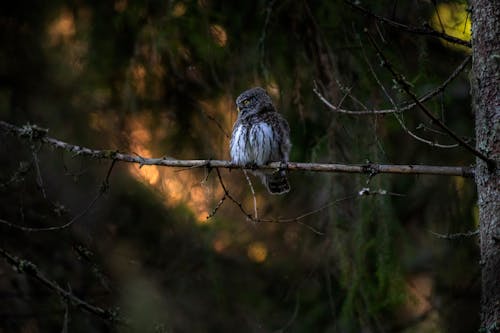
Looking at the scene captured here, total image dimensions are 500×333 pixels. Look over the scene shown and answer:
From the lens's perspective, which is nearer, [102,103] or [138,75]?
[138,75]

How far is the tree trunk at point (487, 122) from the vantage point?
2.86m

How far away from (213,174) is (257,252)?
1464 millimetres

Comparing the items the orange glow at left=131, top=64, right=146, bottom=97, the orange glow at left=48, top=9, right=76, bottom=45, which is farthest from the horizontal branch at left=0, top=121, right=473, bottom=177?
the orange glow at left=48, top=9, right=76, bottom=45

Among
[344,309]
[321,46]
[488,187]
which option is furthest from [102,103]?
[488,187]

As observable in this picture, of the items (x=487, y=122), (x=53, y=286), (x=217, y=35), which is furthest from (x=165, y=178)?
(x=487, y=122)

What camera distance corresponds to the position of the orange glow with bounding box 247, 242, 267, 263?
5.85m

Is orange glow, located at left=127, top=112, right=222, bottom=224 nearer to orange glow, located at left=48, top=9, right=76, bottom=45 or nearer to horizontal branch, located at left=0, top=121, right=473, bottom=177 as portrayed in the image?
horizontal branch, located at left=0, top=121, right=473, bottom=177

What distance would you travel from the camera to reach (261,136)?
4805 mm

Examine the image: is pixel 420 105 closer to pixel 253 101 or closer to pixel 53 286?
pixel 53 286

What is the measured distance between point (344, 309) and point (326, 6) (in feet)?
6.54

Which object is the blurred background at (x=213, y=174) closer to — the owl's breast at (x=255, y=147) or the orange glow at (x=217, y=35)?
the orange glow at (x=217, y=35)

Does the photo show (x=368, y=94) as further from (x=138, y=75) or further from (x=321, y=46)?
(x=138, y=75)

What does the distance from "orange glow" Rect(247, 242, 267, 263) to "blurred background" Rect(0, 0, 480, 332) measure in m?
0.03

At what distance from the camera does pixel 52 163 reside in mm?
5363
